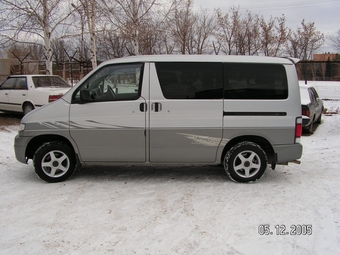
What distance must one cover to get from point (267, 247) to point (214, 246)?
537 mm

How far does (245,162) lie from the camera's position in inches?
199

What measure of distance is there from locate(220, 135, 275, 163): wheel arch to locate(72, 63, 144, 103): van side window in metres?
1.68

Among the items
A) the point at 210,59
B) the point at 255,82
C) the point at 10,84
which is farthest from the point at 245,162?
the point at 10,84

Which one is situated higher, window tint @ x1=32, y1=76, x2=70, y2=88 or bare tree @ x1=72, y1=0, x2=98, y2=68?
bare tree @ x1=72, y1=0, x2=98, y2=68

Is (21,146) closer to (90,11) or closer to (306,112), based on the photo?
(306,112)

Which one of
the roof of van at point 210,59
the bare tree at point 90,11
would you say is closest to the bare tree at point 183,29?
the bare tree at point 90,11

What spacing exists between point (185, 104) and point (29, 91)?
7.81 metres

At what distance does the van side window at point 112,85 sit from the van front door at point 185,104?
267 mm

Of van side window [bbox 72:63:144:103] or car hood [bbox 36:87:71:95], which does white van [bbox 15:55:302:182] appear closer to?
van side window [bbox 72:63:144:103]

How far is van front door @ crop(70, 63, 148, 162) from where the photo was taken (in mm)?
4934

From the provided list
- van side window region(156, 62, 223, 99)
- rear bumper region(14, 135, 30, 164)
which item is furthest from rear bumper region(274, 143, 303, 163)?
rear bumper region(14, 135, 30, 164)

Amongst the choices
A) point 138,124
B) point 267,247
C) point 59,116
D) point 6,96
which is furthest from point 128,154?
point 6,96

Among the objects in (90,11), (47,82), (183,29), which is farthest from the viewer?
(183,29)
